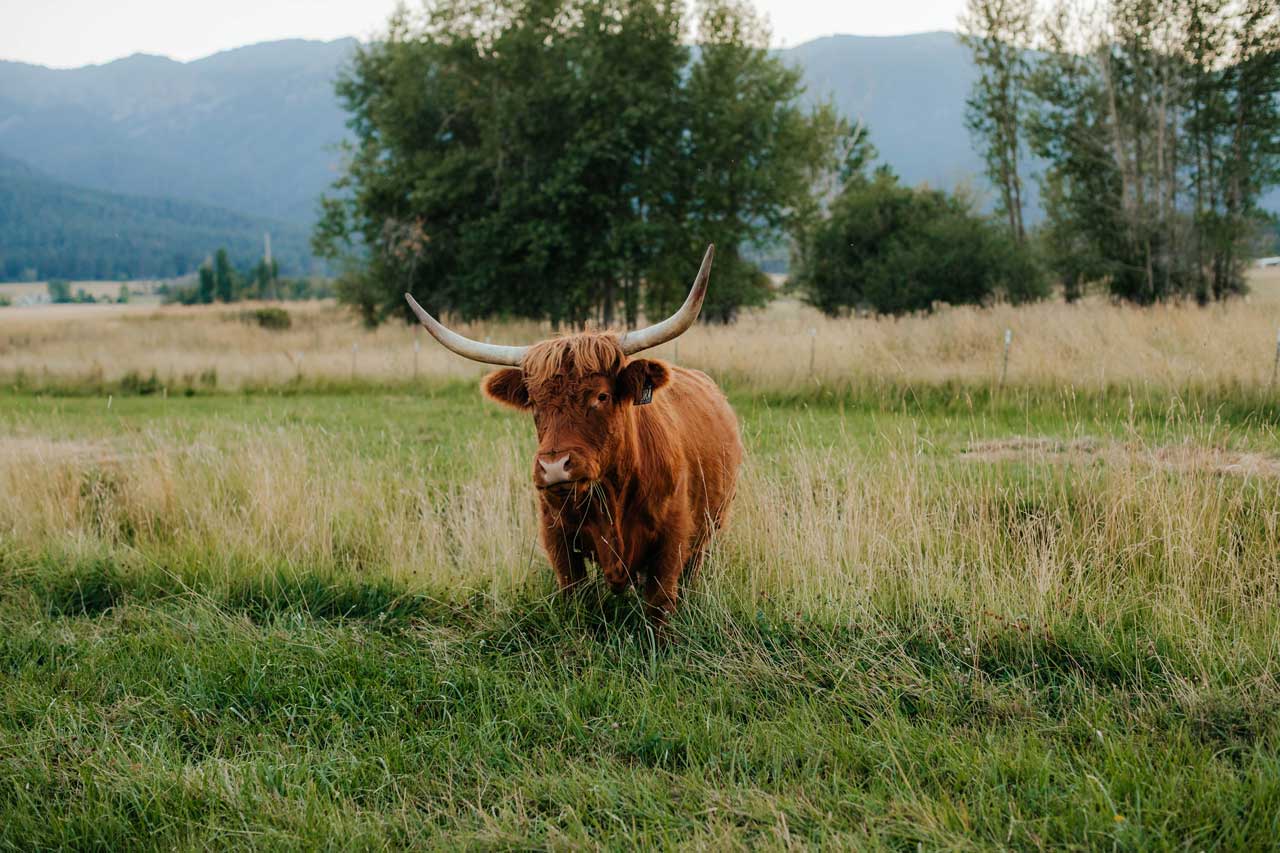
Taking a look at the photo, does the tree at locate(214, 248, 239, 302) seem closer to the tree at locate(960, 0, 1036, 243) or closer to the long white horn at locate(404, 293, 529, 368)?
the tree at locate(960, 0, 1036, 243)

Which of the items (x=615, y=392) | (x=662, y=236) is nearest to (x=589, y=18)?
(x=662, y=236)

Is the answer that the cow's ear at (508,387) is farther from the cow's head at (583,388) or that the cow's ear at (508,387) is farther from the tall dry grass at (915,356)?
the tall dry grass at (915,356)

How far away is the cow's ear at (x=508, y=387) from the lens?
14.8 feet

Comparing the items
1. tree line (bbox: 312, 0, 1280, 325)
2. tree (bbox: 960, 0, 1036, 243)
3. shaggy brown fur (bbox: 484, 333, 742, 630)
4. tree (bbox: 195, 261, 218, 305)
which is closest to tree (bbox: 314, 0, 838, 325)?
tree line (bbox: 312, 0, 1280, 325)

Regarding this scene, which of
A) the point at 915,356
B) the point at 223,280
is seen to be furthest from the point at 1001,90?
the point at 223,280

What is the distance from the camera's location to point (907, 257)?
25.0 metres

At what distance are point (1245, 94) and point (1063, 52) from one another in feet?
15.8

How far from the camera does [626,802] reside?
304 centimetres

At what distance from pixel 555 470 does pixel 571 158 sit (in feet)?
75.6

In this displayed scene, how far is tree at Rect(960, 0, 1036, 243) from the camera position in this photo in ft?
101

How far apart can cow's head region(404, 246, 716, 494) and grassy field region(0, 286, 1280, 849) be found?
1.01 metres

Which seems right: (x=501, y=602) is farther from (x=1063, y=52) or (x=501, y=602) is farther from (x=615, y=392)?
(x=1063, y=52)

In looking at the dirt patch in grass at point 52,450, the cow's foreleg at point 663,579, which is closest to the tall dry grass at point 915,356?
the cow's foreleg at point 663,579

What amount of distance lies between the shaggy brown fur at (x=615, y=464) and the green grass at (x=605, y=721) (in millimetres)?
276
